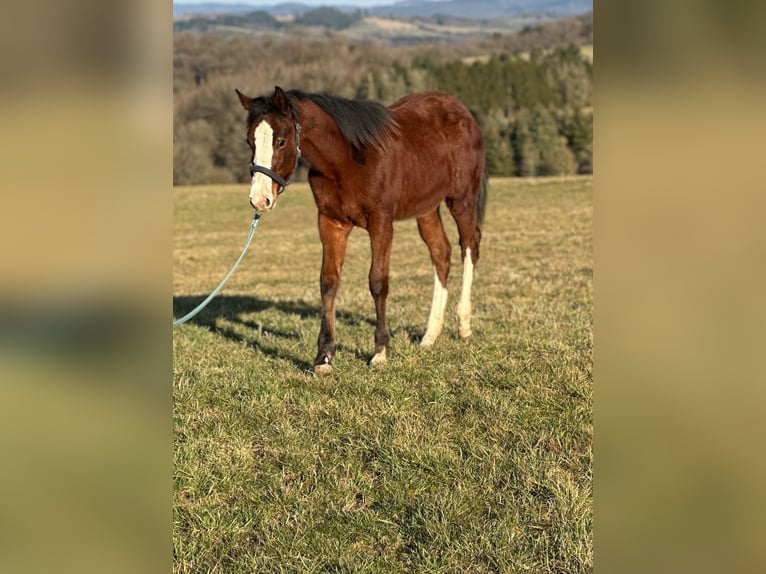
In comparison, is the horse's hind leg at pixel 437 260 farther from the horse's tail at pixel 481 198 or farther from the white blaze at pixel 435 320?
the horse's tail at pixel 481 198

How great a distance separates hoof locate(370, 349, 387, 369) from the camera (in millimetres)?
6336

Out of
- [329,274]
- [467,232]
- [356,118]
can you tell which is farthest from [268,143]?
[467,232]

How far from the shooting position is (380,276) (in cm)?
665

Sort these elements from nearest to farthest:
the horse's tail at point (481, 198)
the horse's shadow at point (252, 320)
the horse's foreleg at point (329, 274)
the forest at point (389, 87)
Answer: the horse's foreleg at point (329, 274) → the horse's shadow at point (252, 320) → the horse's tail at point (481, 198) → the forest at point (389, 87)

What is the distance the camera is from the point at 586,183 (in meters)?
35.9

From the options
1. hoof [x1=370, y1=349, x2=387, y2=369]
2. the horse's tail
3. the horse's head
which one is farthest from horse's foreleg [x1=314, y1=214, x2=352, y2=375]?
the horse's tail

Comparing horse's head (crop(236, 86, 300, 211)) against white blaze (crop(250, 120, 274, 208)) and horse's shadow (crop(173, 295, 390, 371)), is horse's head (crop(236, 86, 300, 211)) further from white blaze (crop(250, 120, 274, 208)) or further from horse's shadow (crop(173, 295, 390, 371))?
horse's shadow (crop(173, 295, 390, 371))

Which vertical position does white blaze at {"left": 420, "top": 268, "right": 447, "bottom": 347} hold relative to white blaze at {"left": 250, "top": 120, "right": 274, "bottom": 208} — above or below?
below

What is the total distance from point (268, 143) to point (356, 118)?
103cm

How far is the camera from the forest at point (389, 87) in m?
49.3

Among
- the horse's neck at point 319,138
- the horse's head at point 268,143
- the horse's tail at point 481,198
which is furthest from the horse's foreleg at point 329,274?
the horse's tail at point 481,198

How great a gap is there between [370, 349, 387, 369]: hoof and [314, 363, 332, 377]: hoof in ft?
1.46
